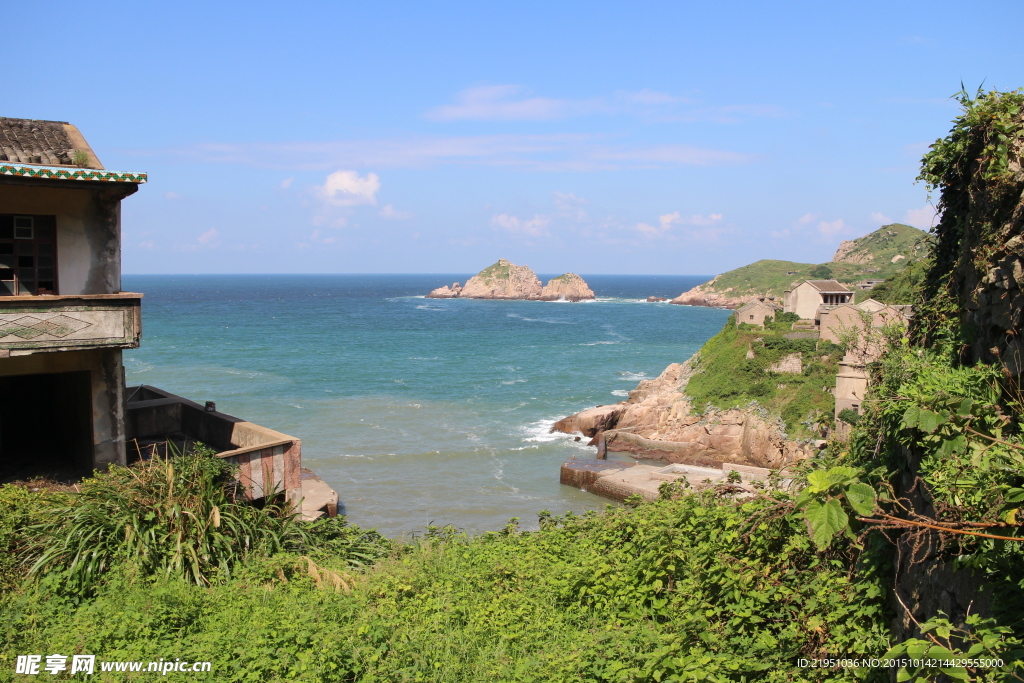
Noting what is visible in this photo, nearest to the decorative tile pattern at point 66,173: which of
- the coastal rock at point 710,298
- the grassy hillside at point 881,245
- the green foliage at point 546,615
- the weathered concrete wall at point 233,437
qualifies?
Answer: the weathered concrete wall at point 233,437

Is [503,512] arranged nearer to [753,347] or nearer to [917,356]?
[917,356]

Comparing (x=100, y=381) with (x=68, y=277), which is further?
(x=100, y=381)

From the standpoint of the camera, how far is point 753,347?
126 ft

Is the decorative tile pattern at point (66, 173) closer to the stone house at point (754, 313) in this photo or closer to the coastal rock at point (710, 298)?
the stone house at point (754, 313)

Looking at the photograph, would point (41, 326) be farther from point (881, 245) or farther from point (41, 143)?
point (881, 245)

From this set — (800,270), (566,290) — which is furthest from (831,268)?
(566,290)

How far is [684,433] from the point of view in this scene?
33.8 meters

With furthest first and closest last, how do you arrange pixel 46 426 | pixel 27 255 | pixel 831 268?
pixel 831 268, pixel 46 426, pixel 27 255

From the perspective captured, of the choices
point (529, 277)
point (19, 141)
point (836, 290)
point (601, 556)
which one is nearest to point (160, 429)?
point (19, 141)

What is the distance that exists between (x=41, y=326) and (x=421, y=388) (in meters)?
37.6

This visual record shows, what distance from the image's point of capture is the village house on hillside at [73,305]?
34.0 feet

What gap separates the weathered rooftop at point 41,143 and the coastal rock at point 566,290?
524ft

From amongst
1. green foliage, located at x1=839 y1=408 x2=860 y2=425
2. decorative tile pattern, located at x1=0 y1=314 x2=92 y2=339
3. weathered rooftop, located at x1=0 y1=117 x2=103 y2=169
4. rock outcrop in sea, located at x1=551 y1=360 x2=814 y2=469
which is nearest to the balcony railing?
decorative tile pattern, located at x1=0 y1=314 x2=92 y2=339

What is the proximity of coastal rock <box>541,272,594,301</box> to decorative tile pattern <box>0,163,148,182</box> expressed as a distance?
16132cm
